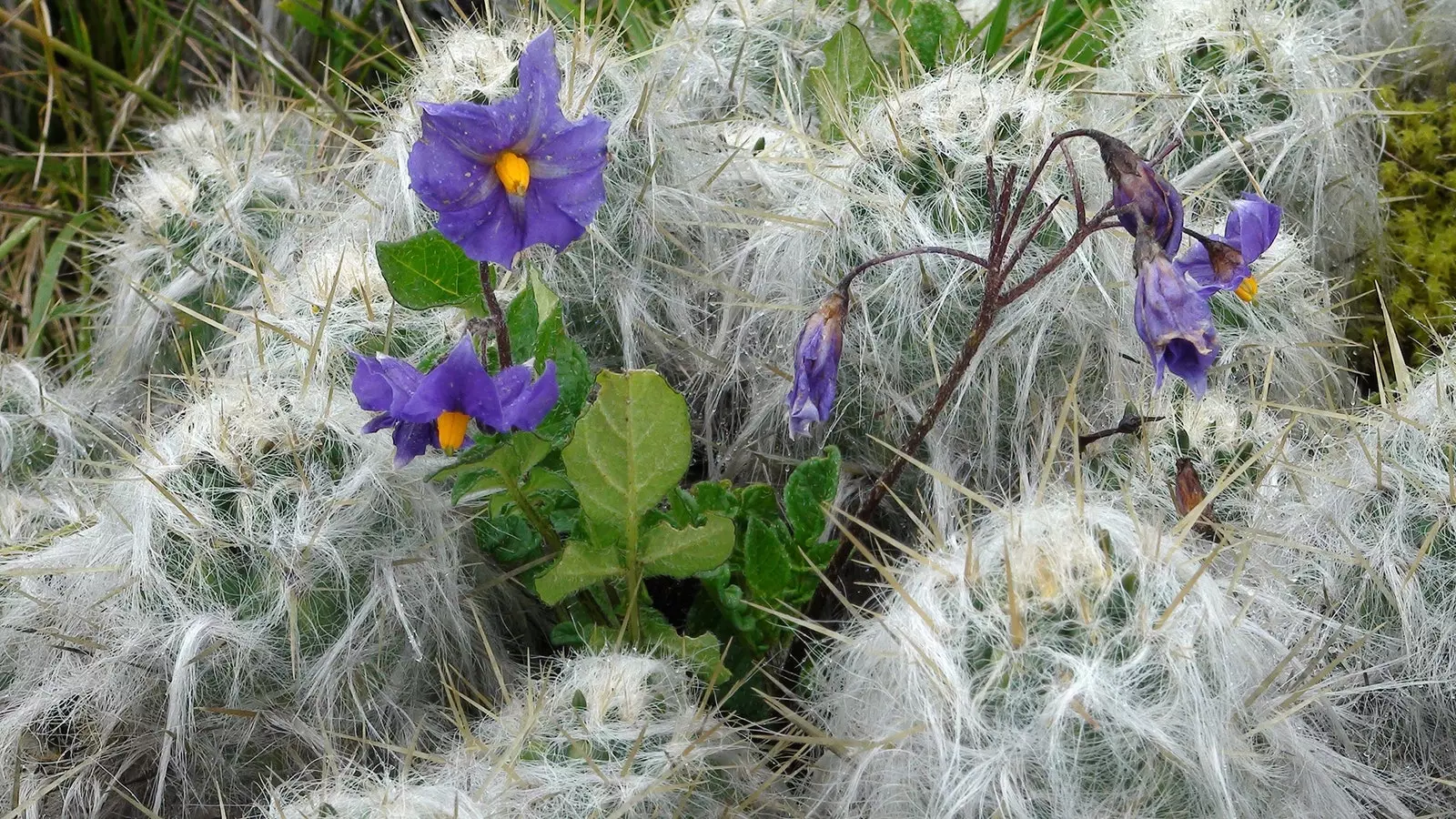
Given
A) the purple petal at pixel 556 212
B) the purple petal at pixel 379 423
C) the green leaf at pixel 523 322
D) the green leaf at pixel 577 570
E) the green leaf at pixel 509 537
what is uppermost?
the purple petal at pixel 556 212

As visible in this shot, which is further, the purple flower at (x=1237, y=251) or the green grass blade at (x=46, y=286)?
the green grass blade at (x=46, y=286)

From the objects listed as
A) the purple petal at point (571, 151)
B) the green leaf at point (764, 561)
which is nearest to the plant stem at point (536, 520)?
the green leaf at point (764, 561)

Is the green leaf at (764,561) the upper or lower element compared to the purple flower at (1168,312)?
lower

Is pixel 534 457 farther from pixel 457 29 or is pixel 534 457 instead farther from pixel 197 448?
pixel 457 29

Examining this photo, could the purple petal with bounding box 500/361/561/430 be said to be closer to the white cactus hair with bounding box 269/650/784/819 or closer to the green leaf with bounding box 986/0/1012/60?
the white cactus hair with bounding box 269/650/784/819

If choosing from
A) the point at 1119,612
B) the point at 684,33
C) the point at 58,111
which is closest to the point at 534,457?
the point at 1119,612

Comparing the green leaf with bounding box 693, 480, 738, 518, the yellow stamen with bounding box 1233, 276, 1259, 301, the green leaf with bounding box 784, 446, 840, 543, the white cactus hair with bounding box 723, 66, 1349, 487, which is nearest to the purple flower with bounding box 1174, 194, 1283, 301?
the yellow stamen with bounding box 1233, 276, 1259, 301

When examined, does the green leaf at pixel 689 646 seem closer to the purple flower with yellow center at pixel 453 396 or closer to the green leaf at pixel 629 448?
the green leaf at pixel 629 448
